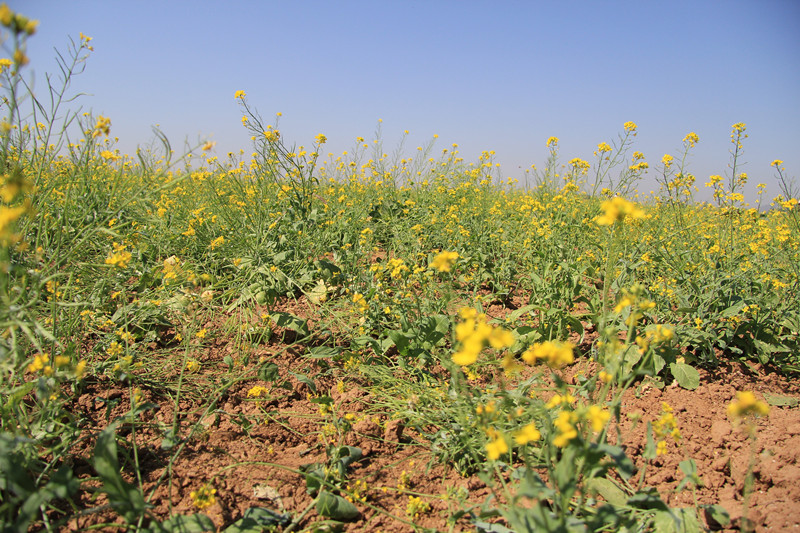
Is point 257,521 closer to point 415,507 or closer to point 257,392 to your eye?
point 415,507

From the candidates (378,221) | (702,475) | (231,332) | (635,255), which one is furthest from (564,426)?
(378,221)

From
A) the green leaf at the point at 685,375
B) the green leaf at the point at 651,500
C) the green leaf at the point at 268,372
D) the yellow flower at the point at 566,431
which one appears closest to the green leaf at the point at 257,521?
the green leaf at the point at 268,372

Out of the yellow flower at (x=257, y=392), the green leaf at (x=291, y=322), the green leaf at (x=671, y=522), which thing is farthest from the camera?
the green leaf at (x=291, y=322)

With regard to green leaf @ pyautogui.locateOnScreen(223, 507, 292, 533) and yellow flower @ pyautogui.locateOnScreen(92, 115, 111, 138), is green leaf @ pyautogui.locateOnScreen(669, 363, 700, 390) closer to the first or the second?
green leaf @ pyautogui.locateOnScreen(223, 507, 292, 533)

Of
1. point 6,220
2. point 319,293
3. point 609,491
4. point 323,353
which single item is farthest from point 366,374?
point 6,220

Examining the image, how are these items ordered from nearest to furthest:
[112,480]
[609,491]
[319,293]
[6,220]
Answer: [6,220] < [112,480] < [609,491] < [319,293]

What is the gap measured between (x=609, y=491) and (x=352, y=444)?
0.87 m

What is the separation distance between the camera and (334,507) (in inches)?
52.4

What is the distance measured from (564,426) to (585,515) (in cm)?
50

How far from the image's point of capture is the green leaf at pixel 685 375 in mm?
2123

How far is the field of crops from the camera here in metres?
1.14

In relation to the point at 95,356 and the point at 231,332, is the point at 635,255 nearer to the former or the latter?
the point at 231,332

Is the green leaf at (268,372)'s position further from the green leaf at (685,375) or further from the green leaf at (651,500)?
the green leaf at (685,375)

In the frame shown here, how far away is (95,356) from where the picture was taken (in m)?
2.03
